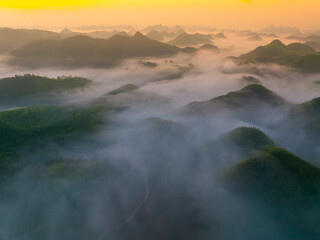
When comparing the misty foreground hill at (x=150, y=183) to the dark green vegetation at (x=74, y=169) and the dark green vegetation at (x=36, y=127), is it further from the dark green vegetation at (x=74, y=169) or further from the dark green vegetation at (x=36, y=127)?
the dark green vegetation at (x=36, y=127)

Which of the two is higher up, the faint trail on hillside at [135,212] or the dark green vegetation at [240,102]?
the faint trail on hillside at [135,212]

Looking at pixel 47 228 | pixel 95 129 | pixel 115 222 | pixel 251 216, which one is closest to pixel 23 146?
pixel 95 129

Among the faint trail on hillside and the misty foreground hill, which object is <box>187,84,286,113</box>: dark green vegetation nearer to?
the misty foreground hill

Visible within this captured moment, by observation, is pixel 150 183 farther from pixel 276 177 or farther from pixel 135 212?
pixel 276 177

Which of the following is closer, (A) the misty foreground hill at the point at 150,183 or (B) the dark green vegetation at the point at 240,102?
(A) the misty foreground hill at the point at 150,183

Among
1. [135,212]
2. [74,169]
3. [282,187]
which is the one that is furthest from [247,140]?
[74,169]

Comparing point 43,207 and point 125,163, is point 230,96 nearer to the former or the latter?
point 125,163

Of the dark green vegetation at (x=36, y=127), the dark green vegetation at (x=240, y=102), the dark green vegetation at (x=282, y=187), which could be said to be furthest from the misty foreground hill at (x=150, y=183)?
the dark green vegetation at (x=240, y=102)

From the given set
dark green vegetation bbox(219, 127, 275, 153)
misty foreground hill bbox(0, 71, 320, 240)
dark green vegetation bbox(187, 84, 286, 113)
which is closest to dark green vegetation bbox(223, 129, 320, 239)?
misty foreground hill bbox(0, 71, 320, 240)
